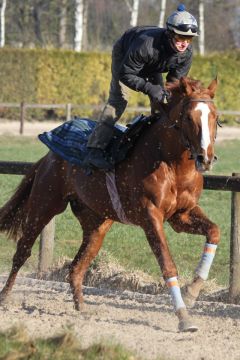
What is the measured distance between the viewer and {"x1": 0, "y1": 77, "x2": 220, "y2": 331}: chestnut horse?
6137 millimetres

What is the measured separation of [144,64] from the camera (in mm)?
6648

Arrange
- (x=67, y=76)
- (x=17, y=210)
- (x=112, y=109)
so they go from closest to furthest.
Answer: (x=112, y=109) < (x=17, y=210) < (x=67, y=76)

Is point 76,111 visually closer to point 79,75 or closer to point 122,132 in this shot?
point 79,75

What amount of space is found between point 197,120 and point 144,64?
846 mm

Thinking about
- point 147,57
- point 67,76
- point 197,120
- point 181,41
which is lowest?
point 67,76

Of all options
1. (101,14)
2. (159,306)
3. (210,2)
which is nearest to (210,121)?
(159,306)

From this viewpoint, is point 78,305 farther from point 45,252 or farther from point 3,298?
point 45,252

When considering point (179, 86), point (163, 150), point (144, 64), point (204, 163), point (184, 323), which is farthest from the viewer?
point (144, 64)

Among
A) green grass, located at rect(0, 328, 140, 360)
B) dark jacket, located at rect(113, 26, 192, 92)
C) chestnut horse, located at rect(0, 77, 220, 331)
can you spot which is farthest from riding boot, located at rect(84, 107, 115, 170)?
green grass, located at rect(0, 328, 140, 360)

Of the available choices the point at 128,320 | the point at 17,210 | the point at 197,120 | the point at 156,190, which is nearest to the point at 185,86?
the point at 197,120

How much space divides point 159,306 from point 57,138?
1676mm

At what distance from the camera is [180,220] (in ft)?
21.8

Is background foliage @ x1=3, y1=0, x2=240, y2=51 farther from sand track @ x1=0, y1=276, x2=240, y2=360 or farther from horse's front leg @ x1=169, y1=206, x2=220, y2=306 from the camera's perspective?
horse's front leg @ x1=169, y1=206, x2=220, y2=306

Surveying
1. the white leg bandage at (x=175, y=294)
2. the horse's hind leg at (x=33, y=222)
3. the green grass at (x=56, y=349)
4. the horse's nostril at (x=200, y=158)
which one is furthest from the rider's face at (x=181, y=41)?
the green grass at (x=56, y=349)
